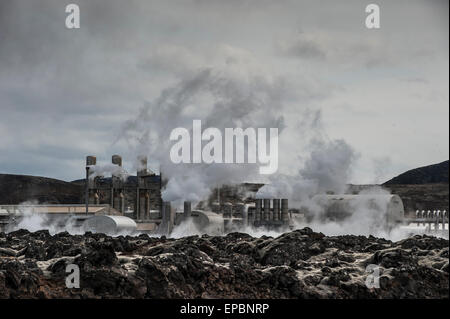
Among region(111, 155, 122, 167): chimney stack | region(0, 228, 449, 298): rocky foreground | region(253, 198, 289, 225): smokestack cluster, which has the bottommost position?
region(0, 228, 449, 298): rocky foreground

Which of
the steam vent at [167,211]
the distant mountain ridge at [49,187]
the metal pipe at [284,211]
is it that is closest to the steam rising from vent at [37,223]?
the steam vent at [167,211]

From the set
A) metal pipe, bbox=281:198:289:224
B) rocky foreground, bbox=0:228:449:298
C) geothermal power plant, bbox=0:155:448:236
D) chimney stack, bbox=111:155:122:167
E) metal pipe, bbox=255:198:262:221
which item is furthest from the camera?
chimney stack, bbox=111:155:122:167

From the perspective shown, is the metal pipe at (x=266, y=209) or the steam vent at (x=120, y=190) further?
the steam vent at (x=120, y=190)

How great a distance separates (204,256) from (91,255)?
20.4ft

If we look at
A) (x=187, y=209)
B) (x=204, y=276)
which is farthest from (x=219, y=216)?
(x=204, y=276)

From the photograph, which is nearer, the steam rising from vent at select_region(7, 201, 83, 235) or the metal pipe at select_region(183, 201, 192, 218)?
the steam rising from vent at select_region(7, 201, 83, 235)

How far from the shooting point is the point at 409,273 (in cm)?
3023

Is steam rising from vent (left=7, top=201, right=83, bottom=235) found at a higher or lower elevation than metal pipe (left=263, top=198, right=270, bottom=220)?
lower

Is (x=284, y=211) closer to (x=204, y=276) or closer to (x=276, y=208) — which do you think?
(x=276, y=208)

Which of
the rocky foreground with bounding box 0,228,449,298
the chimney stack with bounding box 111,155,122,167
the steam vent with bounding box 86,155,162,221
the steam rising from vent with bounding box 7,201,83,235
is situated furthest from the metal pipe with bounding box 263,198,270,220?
the rocky foreground with bounding box 0,228,449,298

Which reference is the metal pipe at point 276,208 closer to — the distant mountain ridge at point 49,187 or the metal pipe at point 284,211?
the metal pipe at point 284,211

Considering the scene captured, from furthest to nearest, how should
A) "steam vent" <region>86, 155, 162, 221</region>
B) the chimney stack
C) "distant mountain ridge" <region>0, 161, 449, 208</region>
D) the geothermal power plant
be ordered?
1. "distant mountain ridge" <region>0, 161, 449, 208</region>
2. the chimney stack
3. "steam vent" <region>86, 155, 162, 221</region>
4. the geothermal power plant

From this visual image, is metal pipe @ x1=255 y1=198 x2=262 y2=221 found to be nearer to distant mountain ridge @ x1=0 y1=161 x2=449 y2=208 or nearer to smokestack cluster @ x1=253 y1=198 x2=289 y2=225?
smokestack cluster @ x1=253 y1=198 x2=289 y2=225
